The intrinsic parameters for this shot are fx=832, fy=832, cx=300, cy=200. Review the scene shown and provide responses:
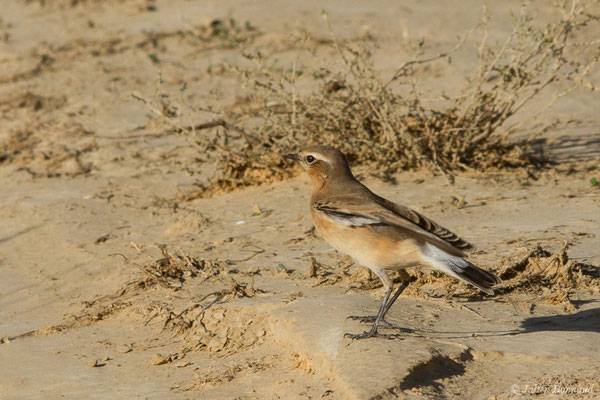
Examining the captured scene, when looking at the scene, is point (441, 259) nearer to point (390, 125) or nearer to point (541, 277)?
point (541, 277)

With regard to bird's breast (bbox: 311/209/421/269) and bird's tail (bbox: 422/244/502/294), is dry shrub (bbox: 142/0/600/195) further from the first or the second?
bird's tail (bbox: 422/244/502/294)

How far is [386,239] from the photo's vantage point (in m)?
4.98

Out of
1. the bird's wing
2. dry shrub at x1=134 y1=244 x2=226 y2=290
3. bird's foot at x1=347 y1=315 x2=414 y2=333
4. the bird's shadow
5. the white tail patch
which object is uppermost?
the bird's wing

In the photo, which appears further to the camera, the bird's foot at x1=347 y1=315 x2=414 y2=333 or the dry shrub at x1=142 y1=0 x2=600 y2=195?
the dry shrub at x1=142 y1=0 x2=600 y2=195

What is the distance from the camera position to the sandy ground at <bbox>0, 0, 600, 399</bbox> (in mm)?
4672

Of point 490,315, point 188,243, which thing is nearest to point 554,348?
point 490,315

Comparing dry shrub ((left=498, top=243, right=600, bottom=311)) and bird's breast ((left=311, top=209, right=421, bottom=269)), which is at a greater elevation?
bird's breast ((left=311, top=209, right=421, bottom=269))

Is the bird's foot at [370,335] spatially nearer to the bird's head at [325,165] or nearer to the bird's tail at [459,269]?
the bird's tail at [459,269]

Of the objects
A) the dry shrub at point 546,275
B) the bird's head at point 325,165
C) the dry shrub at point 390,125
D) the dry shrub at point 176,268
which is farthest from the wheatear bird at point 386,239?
the dry shrub at point 390,125

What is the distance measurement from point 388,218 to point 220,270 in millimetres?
1795

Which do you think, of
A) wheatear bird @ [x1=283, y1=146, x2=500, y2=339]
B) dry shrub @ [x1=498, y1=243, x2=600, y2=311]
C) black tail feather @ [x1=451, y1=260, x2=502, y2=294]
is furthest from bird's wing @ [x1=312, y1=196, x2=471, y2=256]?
dry shrub @ [x1=498, y1=243, x2=600, y2=311]

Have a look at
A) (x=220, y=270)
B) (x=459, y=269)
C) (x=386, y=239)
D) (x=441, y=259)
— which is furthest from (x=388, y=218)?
(x=220, y=270)

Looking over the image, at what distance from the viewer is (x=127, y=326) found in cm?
589

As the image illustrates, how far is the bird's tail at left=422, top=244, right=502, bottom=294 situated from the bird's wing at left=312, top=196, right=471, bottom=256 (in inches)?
1.9
